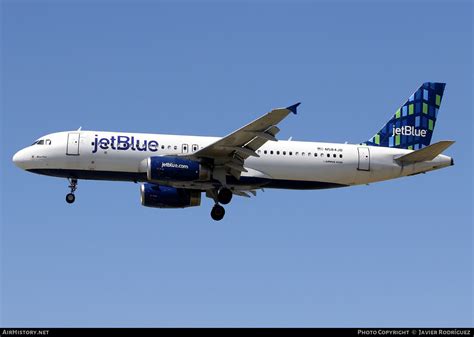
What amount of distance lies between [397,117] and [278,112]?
42.6 feet

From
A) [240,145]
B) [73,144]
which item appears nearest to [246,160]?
[240,145]

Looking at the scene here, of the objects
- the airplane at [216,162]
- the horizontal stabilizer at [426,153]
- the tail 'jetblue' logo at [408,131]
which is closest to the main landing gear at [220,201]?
the airplane at [216,162]

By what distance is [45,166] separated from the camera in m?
50.2

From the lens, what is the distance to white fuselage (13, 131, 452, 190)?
49.6 metres

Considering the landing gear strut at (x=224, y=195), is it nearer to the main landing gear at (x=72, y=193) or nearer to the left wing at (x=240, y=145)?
the left wing at (x=240, y=145)

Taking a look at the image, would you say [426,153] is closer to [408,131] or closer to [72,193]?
[408,131]

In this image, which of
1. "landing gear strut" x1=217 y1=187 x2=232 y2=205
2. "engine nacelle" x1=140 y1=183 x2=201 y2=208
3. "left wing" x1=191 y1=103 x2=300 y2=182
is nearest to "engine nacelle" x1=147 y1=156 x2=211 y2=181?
"left wing" x1=191 y1=103 x2=300 y2=182

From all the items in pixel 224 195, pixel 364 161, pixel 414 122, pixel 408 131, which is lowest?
pixel 224 195

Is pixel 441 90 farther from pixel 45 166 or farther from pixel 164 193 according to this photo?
pixel 45 166

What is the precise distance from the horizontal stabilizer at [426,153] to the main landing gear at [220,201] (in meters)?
9.09

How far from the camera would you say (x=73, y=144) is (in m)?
49.9

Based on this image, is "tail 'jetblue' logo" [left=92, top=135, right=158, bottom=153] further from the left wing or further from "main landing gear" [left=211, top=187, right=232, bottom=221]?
"main landing gear" [left=211, top=187, right=232, bottom=221]

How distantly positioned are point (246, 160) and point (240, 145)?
220 centimetres
